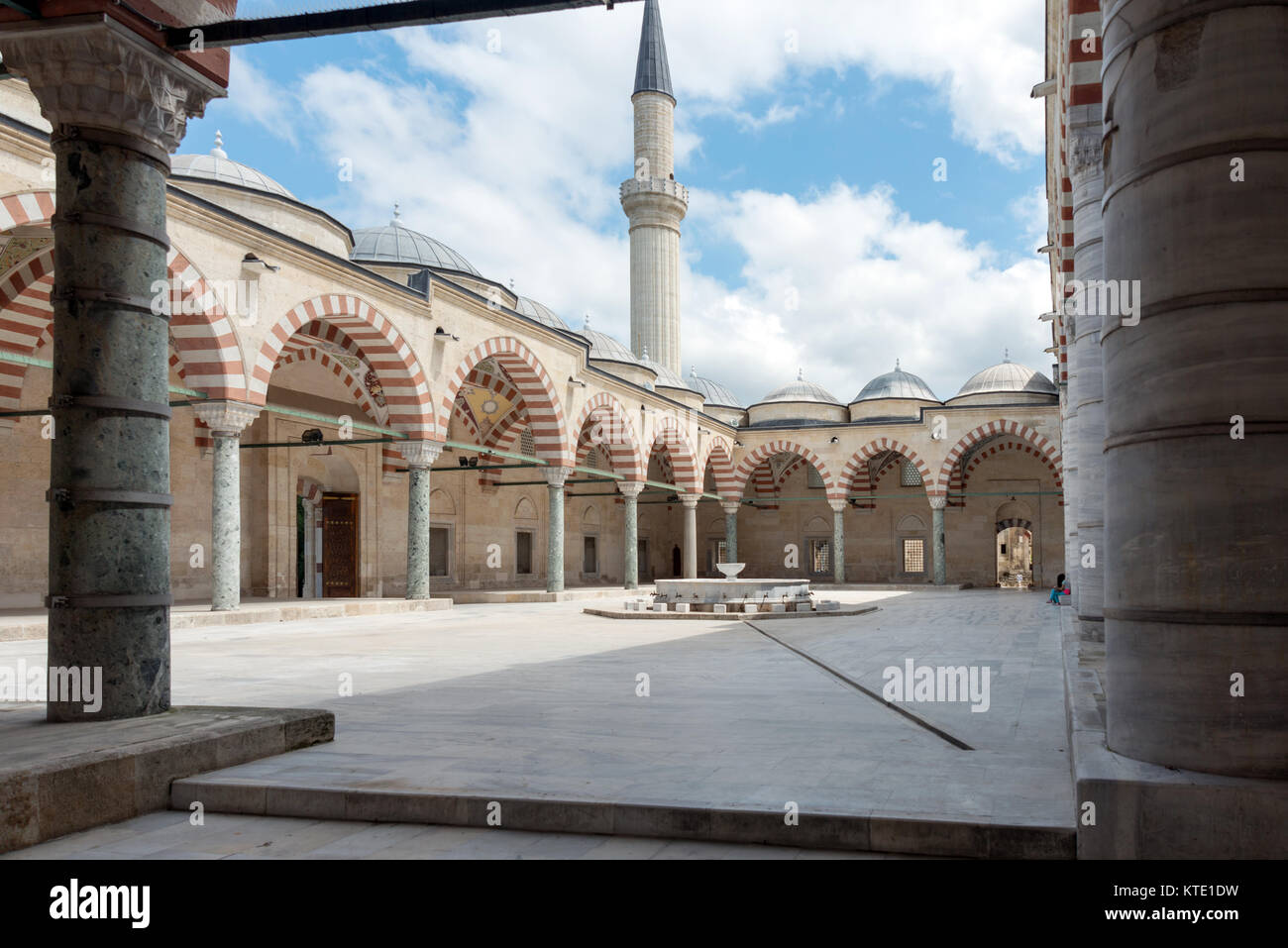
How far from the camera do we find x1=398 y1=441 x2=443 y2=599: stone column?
15656 mm

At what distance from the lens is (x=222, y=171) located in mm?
16922

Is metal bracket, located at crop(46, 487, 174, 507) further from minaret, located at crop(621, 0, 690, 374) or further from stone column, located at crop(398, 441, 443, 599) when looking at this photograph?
minaret, located at crop(621, 0, 690, 374)

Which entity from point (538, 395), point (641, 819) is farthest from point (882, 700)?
point (538, 395)

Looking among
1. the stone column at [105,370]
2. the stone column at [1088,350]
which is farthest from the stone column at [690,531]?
the stone column at [105,370]

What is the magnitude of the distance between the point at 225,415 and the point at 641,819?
34.8 feet

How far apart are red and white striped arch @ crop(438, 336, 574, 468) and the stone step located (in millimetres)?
14499

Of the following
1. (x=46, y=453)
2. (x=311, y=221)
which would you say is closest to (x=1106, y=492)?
(x=46, y=453)

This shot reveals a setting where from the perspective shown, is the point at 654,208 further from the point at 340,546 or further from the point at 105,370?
the point at 105,370

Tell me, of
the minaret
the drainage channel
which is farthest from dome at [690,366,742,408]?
the drainage channel

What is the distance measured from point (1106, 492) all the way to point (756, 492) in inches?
1156

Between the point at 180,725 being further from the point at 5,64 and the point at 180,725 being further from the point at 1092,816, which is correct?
the point at 1092,816

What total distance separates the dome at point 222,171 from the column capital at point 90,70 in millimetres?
13442

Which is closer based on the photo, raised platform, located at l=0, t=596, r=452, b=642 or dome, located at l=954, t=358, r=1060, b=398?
raised platform, located at l=0, t=596, r=452, b=642

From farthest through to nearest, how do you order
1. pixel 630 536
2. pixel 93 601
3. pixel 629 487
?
pixel 629 487 → pixel 630 536 → pixel 93 601
